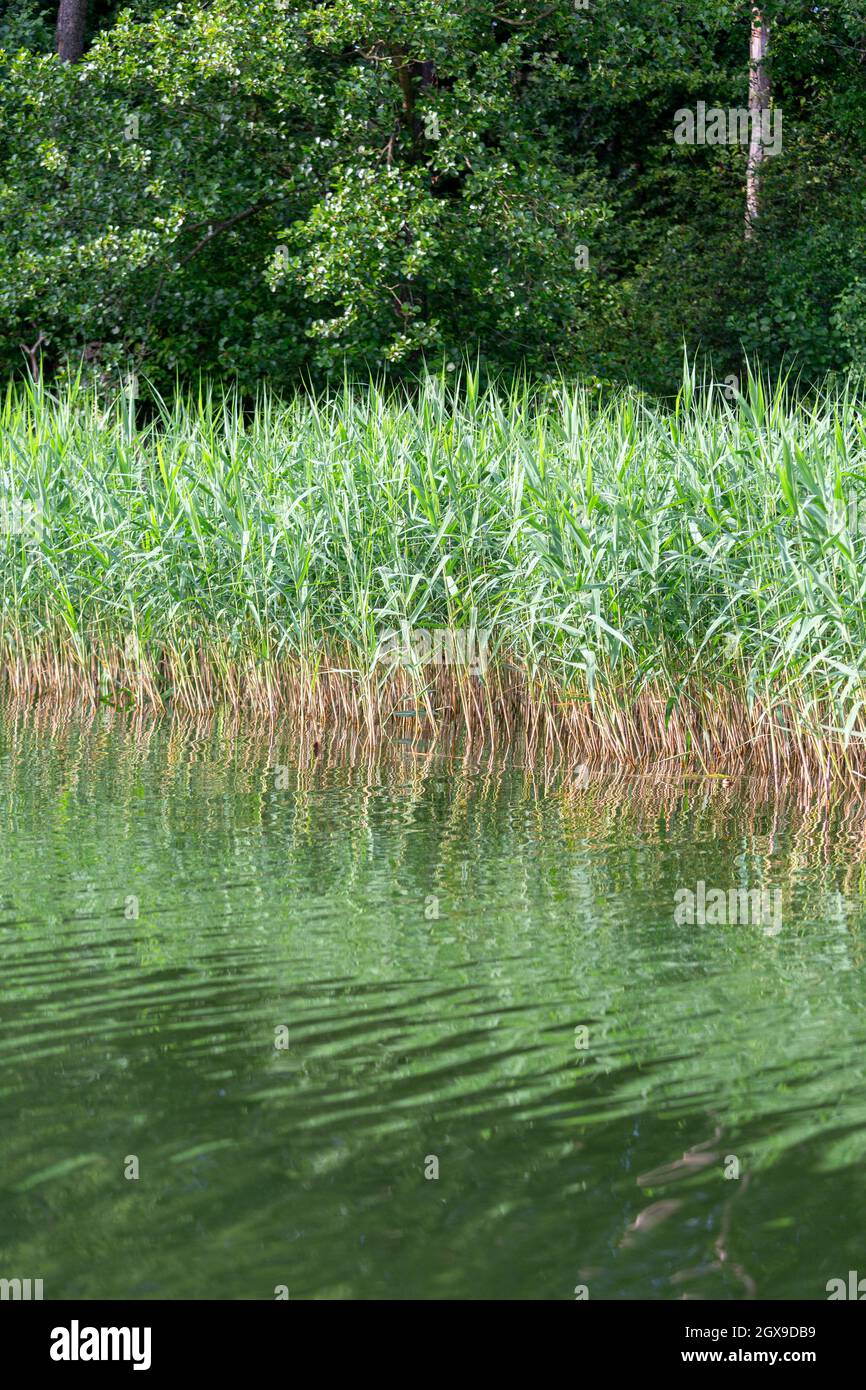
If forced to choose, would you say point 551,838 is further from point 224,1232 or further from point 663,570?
point 224,1232

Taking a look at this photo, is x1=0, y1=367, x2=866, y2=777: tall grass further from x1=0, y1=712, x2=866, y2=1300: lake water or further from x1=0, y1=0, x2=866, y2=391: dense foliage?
x1=0, y1=0, x2=866, y2=391: dense foliage

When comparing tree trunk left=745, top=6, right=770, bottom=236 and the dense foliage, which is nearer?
the dense foliage

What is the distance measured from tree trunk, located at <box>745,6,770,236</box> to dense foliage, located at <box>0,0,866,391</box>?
6.64 feet

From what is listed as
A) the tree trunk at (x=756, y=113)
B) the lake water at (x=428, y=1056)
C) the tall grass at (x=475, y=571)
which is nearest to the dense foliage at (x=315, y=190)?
the tree trunk at (x=756, y=113)

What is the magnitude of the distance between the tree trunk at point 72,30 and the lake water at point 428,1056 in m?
12.6

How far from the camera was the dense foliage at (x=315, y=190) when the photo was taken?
12039mm

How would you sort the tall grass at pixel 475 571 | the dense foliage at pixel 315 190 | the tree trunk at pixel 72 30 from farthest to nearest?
the tree trunk at pixel 72 30, the dense foliage at pixel 315 190, the tall grass at pixel 475 571

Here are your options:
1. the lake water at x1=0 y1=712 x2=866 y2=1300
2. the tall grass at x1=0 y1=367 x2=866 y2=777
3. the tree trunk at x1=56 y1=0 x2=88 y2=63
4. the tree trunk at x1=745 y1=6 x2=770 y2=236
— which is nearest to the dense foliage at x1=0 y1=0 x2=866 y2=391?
the tree trunk at x1=56 y1=0 x2=88 y2=63

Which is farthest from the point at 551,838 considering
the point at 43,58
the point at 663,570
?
the point at 43,58

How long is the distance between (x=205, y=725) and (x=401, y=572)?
Result: 1398mm

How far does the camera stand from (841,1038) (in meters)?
3.56

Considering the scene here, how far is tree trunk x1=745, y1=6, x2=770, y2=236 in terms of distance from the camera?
17750 millimetres

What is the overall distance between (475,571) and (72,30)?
11433 mm

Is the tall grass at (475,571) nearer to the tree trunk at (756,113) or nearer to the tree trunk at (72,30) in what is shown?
the tree trunk at (72,30)
